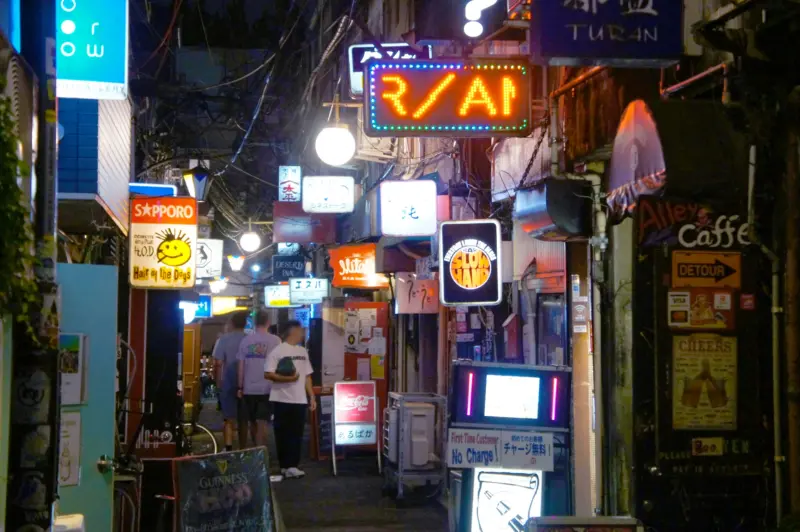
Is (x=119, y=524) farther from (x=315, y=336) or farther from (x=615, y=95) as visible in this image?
(x=315, y=336)

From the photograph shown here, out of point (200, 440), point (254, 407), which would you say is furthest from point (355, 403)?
point (200, 440)

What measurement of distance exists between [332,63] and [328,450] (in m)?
13.7

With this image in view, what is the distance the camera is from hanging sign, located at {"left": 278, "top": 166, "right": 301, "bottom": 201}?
24984mm

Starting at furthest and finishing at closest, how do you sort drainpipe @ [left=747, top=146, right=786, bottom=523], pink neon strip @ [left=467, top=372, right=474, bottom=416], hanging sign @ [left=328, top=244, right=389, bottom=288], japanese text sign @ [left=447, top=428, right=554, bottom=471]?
hanging sign @ [left=328, top=244, right=389, bottom=288] < pink neon strip @ [left=467, top=372, right=474, bottom=416] < japanese text sign @ [left=447, top=428, right=554, bottom=471] < drainpipe @ [left=747, top=146, right=786, bottom=523]

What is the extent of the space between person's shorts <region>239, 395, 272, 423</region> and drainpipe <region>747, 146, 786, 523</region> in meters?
9.12

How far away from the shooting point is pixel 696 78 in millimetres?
7152

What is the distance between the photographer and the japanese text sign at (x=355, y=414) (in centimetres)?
1454

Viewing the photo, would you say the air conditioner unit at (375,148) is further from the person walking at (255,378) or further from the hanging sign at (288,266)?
the hanging sign at (288,266)

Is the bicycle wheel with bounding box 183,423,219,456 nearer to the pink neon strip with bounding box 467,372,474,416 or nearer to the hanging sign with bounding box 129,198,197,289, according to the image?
the hanging sign with bounding box 129,198,197,289

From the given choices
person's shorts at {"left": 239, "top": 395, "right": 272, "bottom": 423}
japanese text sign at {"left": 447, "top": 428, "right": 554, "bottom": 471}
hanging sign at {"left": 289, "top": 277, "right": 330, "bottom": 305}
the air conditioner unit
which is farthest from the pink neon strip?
hanging sign at {"left": 289, "top": 277, "right": 330, "bottom": 305}

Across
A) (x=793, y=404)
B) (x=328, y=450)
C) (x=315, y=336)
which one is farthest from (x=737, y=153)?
(x=315, y=336)

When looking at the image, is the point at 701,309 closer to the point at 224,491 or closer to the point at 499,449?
the point at 499,449

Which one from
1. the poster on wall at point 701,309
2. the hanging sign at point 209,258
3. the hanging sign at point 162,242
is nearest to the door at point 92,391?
the poster on wall at point 701,309

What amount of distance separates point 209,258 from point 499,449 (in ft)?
58.5
